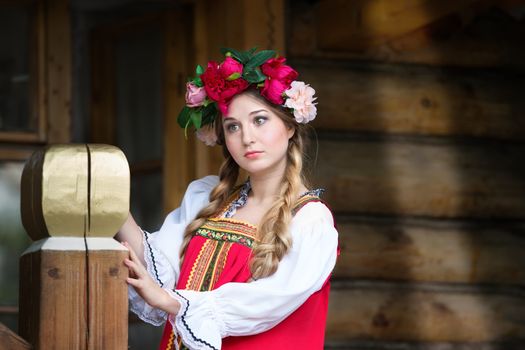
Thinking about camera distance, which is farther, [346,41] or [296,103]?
[346,41]

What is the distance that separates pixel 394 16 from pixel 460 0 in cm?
24

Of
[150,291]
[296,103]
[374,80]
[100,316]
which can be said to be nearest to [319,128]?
[374,80]

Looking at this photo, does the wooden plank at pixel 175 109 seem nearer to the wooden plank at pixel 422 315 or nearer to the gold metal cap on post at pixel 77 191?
the wooden plank at pixel 422 315

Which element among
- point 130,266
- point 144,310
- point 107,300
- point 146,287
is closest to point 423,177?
point 144,310

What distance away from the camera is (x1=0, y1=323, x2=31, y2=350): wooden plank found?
169 centimetres

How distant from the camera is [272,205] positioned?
2596mm

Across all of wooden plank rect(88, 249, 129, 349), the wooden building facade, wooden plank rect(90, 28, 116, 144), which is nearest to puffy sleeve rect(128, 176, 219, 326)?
wooden plank rect(88, 249, 129, 349)

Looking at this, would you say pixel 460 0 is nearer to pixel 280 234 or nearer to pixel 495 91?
pixel 495 91

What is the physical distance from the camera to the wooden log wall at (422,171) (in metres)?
4.22

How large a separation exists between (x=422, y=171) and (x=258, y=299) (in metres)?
2.20

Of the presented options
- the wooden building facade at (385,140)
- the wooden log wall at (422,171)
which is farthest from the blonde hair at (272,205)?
the wooden log wall at (422,171)

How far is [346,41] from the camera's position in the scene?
4.14 metres

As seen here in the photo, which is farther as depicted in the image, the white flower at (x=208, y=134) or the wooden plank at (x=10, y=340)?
the white flower at (x=208, y=134)

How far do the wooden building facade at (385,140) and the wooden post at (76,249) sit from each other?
88.8 inches
